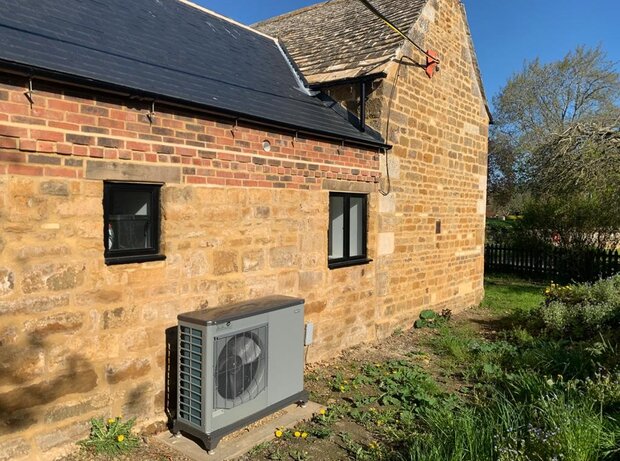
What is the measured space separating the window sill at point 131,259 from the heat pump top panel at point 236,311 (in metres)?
0.63

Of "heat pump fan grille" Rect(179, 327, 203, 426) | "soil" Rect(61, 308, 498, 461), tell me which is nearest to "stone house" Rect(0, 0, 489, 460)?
"soil" Rect(61, 308, 498, 461)

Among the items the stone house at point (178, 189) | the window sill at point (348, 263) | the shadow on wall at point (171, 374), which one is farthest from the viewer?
the window sill at point (348, 263)

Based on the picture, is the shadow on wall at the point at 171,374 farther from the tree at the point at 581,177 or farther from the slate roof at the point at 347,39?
the tree at the point at 581,177

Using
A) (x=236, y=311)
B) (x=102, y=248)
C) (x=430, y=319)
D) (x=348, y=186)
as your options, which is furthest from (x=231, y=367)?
(x=430, y=319)

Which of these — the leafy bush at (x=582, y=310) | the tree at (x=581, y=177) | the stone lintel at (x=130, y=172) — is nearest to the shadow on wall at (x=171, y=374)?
the stone lintel at (x=130, y=172)

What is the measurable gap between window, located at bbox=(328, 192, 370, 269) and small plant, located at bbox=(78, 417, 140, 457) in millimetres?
3691

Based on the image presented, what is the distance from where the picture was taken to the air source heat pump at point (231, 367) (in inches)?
177

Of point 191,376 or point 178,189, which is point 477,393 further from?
point 178,189

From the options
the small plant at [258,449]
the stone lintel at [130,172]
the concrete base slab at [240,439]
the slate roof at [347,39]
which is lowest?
the small plant at [258,449]

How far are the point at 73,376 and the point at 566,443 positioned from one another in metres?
4.02

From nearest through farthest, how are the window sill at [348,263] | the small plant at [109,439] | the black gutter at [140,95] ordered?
the black gutter at [140,95] < the small plant at [109,439] < the window sill at [348,263]

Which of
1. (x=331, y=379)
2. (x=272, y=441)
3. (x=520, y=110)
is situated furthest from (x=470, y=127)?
(x=520, y=110)

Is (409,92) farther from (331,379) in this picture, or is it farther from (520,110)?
(520,110)

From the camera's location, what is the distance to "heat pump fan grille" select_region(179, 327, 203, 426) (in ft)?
15.0
